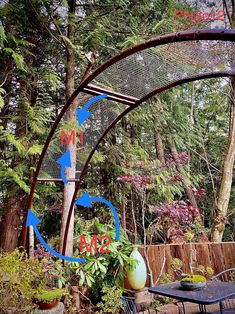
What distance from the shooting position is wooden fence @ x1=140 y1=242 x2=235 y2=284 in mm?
4180

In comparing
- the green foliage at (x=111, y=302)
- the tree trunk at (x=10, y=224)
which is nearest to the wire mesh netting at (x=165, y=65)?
the tree trunk at (x=10, y=224)

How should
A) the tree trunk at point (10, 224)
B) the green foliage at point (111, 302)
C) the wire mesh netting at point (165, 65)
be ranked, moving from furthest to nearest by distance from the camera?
the tree trunk at point (10, 224) → the green foliage at point (111, 302) → the wire mesh netting at point (165, 65)

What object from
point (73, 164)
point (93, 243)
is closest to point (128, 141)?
point (73, 164)

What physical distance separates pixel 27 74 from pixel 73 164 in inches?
60.5

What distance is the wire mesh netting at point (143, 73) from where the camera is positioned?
2086mm

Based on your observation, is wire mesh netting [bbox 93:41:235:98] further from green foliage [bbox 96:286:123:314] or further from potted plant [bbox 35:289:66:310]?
green foliage [bbox 96:286:123:314]

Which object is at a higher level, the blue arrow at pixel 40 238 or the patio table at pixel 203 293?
the blue arrow at pixel 40 238

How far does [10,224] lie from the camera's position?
3.91m

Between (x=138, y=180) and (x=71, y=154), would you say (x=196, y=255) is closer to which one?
(x=138, y=180)

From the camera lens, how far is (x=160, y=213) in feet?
13.7

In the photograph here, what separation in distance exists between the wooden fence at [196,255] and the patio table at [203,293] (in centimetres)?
130

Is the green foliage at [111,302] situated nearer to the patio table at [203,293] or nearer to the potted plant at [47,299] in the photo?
the potted plant at [47,299]

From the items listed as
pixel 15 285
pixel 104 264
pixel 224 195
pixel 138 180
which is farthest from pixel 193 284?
pixel 224 195

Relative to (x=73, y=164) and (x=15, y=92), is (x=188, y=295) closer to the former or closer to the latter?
(x=73, y=164)
